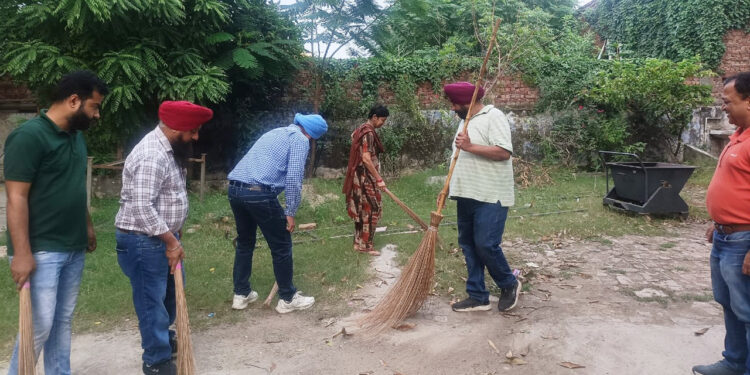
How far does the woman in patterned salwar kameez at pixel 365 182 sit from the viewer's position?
555cm

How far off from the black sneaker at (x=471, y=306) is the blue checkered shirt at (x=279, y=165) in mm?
1506

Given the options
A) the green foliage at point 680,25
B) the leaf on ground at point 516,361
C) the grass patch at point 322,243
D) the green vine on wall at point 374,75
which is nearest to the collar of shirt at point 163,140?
the grass patch at point 322,243

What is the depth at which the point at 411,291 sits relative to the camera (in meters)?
3.66

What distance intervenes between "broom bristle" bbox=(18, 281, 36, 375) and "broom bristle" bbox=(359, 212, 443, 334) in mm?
2036

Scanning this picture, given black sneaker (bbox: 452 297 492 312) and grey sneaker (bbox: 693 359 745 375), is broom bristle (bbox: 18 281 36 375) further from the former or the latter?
grey sneaker (bbox: 693 359 745 375)

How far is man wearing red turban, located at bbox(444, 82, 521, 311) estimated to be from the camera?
11.7 ft

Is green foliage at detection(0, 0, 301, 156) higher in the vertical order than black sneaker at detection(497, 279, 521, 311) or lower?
higher

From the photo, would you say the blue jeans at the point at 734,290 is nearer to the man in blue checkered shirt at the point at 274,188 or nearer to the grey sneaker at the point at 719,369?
the grey sneaker at the point at 719,369

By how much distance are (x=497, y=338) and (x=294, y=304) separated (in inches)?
64.3

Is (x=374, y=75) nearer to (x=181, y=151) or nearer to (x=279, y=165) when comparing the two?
(x=279, y=165)

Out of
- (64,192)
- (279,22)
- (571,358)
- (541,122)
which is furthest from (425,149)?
(64,192)

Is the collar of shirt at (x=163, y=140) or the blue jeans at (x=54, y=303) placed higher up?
the collar of shirt at (x=163, y=140)

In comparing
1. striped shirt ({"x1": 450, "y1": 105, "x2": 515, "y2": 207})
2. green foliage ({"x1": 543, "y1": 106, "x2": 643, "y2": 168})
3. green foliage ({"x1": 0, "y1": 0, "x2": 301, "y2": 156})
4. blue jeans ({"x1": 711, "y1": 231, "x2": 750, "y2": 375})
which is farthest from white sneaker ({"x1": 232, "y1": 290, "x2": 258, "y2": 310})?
green foliage ({"x1": 543, "y1": 106, "x2": 643, "y2": 168})

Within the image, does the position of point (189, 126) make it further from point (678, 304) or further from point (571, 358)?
point (678, 304)
